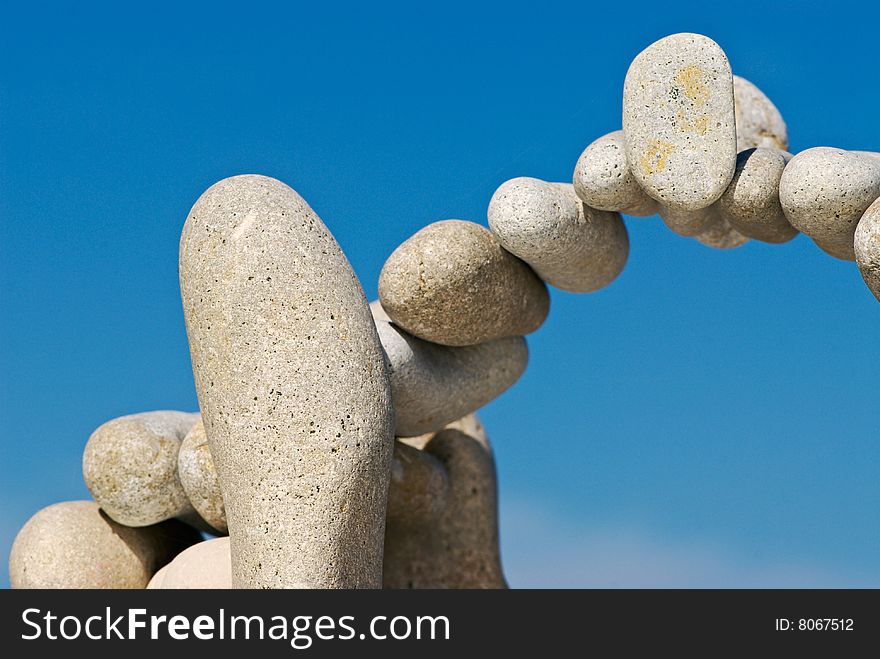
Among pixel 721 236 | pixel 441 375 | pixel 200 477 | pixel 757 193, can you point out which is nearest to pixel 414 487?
pixel 441 375

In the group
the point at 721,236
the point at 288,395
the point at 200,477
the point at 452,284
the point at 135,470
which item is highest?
the point at 721,236

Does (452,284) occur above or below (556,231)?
below

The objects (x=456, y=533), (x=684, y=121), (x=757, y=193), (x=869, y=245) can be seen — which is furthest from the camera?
(x=456, y=533)

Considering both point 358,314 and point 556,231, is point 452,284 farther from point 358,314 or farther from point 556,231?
point 358,314

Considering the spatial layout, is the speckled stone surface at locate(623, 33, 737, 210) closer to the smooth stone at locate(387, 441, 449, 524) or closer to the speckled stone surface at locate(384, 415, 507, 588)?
the smooth stone at locate(387, 441, 449, 524)

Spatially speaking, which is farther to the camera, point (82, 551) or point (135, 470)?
point (82, 551)

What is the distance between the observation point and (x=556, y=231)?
5.77 meters

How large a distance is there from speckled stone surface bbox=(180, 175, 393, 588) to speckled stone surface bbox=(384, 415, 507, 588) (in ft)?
6.08

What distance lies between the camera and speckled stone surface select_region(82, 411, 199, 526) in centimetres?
634

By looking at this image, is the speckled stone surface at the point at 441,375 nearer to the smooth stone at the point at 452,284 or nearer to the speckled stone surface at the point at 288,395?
the smooth stone at the point at 452,284

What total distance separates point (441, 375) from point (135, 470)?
64.3 inches

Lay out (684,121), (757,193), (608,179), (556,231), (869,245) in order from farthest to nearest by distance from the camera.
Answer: (556,231) < (608,179) < (757,193) < (684,121) < (869,245)
